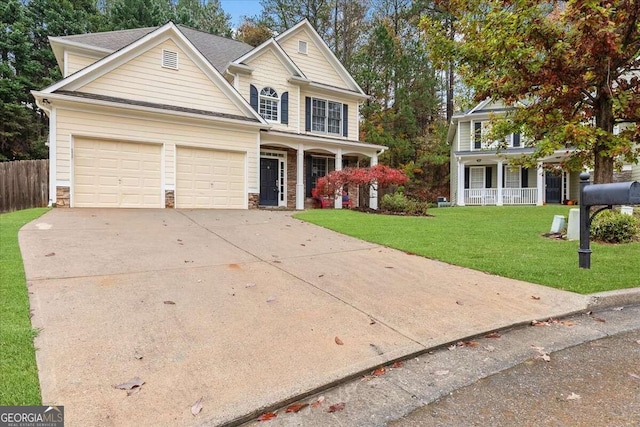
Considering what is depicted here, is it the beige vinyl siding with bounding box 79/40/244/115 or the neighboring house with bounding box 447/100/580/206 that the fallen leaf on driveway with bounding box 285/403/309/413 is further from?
the neighboring house with bounding box 447/100/580/206

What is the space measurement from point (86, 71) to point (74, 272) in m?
9.01

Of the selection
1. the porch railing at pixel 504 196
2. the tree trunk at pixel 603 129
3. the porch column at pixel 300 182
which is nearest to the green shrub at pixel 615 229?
the tree trunk at pixel 603 129

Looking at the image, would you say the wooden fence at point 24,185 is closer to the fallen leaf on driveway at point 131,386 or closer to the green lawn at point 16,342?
the green lawn at point 16,342

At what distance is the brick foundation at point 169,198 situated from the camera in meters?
12.5

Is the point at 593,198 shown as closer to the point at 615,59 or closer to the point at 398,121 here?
the point at 615,59

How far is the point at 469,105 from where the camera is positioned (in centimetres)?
1048

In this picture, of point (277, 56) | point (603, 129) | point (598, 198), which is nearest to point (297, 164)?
point (277, 56)

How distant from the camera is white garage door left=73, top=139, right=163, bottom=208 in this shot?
11.3 m

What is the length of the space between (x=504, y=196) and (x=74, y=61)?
22.2 metres

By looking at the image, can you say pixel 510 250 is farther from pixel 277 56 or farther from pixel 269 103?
pixel 277 56

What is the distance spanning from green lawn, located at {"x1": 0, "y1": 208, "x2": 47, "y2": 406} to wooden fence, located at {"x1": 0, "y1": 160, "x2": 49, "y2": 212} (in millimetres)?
9105

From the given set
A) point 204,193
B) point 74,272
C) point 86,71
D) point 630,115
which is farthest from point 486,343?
point 86,71

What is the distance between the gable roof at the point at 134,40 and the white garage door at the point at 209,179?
179 inches

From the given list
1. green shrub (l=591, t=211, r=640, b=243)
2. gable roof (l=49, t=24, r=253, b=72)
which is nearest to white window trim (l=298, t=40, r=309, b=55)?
gable roof (l=49, t=24, r=253, b=72)
